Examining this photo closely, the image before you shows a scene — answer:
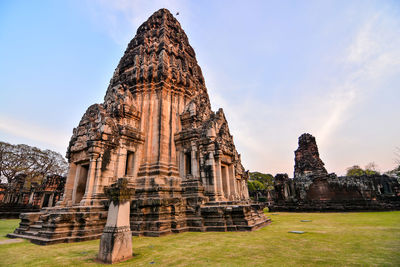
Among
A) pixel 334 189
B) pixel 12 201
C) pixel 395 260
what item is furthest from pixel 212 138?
pixel 12 201

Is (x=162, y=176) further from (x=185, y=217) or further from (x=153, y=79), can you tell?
(x=153, y=79)

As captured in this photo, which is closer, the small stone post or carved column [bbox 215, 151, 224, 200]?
the small stone post

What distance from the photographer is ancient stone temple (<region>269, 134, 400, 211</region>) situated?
763 inches

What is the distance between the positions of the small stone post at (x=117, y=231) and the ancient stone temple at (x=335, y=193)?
21.0m

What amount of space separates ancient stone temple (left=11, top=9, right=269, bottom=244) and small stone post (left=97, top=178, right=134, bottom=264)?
10.5ft

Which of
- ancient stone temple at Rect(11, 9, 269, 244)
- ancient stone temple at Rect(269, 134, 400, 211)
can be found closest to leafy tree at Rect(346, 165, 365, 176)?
ancient stone temple at Rect(269, 134, 400, 211)

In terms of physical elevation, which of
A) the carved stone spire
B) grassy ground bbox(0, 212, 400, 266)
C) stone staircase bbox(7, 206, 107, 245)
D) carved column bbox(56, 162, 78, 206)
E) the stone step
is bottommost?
Answer: grassy ground bbox(0, 212, 400, 266)

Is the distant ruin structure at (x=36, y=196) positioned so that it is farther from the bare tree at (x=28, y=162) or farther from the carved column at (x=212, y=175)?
the carved column at (x=212, y=175)

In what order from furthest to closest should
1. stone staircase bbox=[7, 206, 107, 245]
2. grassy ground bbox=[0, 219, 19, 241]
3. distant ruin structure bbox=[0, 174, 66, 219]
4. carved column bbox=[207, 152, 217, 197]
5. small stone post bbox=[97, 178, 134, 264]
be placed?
distant ruin structure bbox=[0, 174, 66, 219] → carved column bbox=[207, 152, 217, 197] → grassy ground bbox=[0, 219, 19, 241] → stone staircase bbox=[7, 206, 107, 245] → small stone post bbox=[97, 178, 134, 264]

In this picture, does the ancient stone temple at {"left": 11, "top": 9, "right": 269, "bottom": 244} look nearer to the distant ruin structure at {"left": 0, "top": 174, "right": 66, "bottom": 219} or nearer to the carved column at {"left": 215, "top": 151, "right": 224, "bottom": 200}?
the carved column at {"left": 215, "top": 151, "right": 224, "bottom": 200}

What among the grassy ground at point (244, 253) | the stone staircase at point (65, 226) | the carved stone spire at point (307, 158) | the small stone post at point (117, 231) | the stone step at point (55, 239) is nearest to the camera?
the grassy ground at point (244, 253)

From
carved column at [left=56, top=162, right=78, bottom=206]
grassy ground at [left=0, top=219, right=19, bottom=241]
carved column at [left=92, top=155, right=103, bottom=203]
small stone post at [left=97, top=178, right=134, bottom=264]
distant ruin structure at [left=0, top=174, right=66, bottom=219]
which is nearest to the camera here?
small stone post at [left=97, top=178, right=134, bottom=264]

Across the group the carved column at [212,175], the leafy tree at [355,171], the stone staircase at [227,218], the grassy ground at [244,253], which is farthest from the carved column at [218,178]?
the leafy tree at [355,171]

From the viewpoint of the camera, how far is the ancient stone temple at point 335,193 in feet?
63.6
